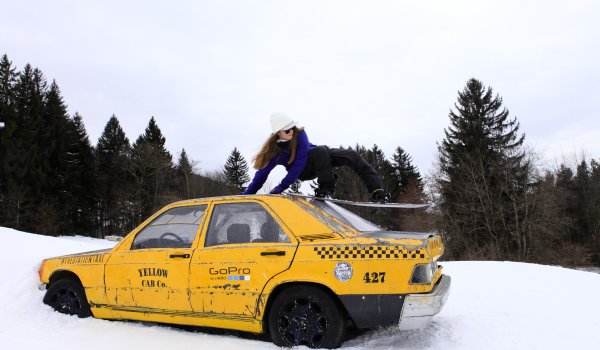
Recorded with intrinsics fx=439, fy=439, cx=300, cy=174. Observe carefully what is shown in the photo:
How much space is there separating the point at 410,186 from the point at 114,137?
42.9 meters

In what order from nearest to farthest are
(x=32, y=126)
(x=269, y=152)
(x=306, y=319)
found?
1. (x=306, y=319)
2. (x=269, y=152)
3. (x=32, y=126)

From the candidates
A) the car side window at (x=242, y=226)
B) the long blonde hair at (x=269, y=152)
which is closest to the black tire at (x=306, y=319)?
the car side window at (x=242, y=226)

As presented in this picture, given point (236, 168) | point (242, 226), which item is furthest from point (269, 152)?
point (236, 168)

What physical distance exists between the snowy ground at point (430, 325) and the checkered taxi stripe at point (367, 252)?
83cm

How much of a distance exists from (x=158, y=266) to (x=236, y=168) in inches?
3010

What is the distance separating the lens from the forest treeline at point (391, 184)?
117 feet

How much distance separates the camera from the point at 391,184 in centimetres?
6347

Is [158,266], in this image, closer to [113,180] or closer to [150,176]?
[150,176]

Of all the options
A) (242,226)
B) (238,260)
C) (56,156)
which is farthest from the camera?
(56,156)

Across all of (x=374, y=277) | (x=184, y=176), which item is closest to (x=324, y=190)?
(x=374, y=277)

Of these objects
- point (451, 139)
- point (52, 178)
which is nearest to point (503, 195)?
point (451, 139)

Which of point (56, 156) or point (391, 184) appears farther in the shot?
point (391, 184)

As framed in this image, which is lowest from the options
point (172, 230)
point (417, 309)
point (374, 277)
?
point (417, 309)

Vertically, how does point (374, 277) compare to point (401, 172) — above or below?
below
